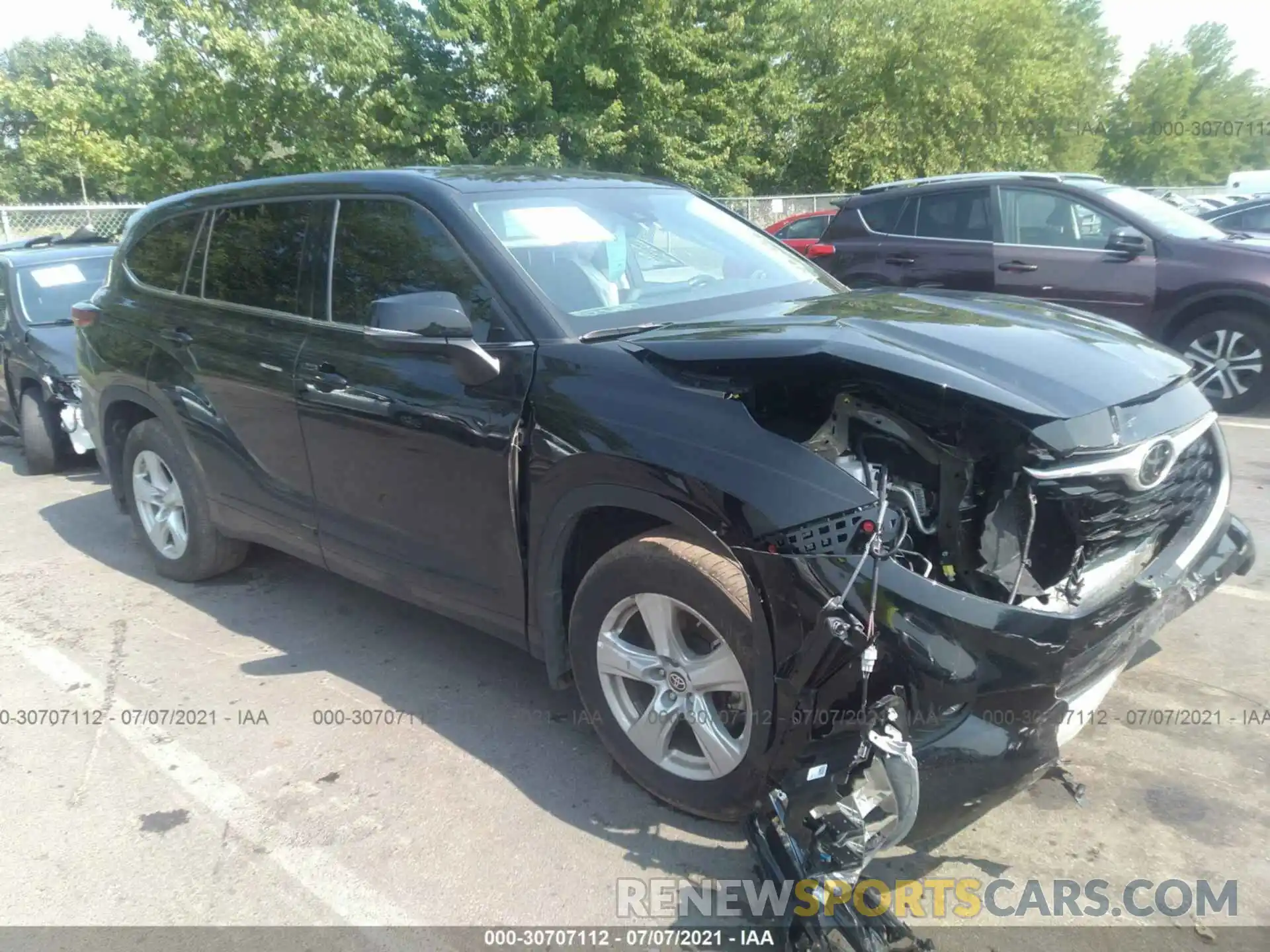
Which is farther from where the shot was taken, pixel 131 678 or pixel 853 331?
pixel 131 678

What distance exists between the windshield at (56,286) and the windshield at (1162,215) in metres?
8.44

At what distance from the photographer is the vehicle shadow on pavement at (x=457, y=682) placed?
293 centimetres

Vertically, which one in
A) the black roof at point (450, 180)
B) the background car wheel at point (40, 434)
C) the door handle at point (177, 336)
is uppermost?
the black roof at point (450, 180)

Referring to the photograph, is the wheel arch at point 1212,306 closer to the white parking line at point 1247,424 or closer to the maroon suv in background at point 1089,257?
the maroon suv in background at point 1089,257

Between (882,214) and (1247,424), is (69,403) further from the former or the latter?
(1247,424)

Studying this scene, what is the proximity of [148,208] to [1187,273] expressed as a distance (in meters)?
7.11

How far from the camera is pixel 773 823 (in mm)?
2449

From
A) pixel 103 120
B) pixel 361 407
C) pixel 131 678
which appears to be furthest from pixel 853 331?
pixel 103 120

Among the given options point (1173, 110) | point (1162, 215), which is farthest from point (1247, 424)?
point (1173, 110)

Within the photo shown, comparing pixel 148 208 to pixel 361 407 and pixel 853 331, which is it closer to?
pixel 361 407

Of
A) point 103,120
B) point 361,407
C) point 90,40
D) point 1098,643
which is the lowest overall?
point 1098,643

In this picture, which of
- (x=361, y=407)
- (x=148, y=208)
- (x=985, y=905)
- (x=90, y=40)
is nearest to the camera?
(x=985, y=905)

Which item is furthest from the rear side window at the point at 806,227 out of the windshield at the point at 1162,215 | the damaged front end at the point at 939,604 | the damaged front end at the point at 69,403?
the damaged front end at the point at 939,604

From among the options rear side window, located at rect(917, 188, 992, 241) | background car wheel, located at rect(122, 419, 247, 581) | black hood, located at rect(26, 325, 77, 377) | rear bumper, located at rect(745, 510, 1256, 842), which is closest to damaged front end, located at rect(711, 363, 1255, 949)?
rear bumper, located at rect(745, 510, 1256, 842)
